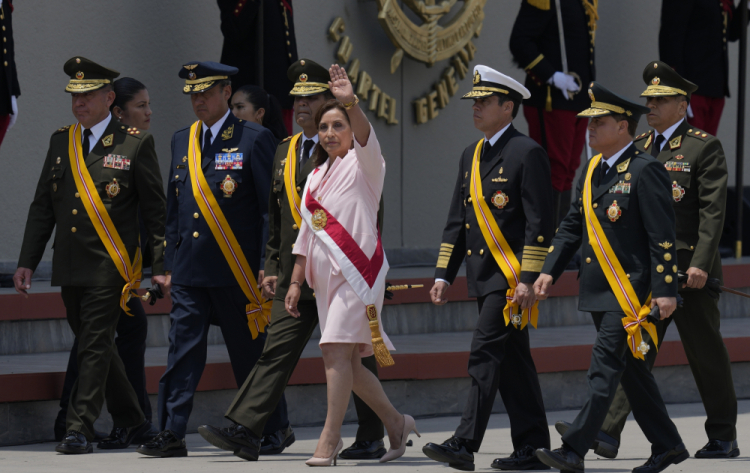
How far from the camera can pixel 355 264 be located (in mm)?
5879

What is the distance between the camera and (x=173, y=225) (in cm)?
659

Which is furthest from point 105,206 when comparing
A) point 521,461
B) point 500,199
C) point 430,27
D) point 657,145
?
point 430,27

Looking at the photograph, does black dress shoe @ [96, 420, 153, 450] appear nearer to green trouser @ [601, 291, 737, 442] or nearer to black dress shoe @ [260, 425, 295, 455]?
black dress shoe @ [260, 425, 295, 455]

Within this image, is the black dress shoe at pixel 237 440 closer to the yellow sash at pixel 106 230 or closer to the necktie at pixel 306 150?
the yellow sash at pixel 106 230

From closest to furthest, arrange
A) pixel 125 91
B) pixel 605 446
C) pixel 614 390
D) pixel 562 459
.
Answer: pixel 562 459, pixel 614 390, pixel 605 446, pixel 125 91

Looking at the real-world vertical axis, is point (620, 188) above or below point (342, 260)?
above

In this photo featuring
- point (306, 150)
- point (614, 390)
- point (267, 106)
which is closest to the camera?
point (614, 390)

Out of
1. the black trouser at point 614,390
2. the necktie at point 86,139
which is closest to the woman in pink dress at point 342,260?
the black trouser at point 614,390

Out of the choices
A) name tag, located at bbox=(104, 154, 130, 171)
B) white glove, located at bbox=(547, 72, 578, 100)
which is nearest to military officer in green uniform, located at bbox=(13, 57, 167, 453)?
name tag, located at bbox=(104, 154, 130, 171)

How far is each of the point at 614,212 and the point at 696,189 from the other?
3.03ft

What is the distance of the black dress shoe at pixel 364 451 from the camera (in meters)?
6.32

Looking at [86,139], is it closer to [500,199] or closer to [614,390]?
[500,199]

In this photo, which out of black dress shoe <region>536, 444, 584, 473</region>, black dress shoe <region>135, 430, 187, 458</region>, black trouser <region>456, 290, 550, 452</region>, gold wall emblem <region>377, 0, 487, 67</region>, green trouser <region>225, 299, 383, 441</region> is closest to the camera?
black dress shoe <region>536, 444, 584, 473</region>

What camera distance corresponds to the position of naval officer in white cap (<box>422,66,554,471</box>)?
19.4 feet
